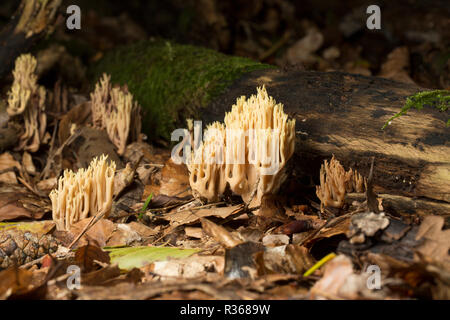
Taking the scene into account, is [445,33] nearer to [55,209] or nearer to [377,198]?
[377,198]

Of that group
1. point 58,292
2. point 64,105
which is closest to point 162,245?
point 58,292

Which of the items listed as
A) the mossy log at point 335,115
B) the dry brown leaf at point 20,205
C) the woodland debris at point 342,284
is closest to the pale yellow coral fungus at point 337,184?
the mossy log at point 335,115

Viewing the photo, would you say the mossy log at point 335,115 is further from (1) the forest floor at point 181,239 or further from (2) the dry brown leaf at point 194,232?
(2) the dry brown leaf at point 194,232

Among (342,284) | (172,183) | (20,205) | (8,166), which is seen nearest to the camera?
(342,284)

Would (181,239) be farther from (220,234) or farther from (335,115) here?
(335,115)

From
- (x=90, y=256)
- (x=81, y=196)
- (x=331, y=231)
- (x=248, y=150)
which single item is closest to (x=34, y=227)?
(x=81, y=196)

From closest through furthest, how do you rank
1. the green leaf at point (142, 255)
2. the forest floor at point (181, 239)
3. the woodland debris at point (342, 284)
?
the woodland debris at point (342, 284), the forest floor at point (181, 239), the green leaf at point (142, 255)

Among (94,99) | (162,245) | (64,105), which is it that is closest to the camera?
(162,245)
